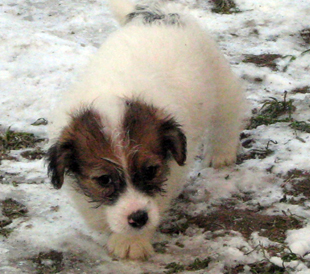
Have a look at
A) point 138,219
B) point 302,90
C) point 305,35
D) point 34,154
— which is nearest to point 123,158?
point 138,219

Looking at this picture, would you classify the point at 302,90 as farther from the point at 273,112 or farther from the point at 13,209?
the point at 13,209

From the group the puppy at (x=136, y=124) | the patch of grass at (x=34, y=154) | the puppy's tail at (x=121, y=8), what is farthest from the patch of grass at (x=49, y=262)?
the puppy's tail at (x=121, y=8)

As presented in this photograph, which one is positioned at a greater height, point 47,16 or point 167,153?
point 167,153

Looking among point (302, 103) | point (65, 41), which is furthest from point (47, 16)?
point (302, 103)

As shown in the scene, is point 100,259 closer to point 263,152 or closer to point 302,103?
point 263,152

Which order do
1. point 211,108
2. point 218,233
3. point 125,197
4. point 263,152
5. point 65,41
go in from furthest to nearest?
point 65,41, point 263,152, point 211,108, point 218,233, point 125,197

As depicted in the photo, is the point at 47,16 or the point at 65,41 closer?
the point at 65,41

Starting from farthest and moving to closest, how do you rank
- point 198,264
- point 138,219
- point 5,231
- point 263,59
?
point 263,59
point 5,231
point 198,264
point 138,219
